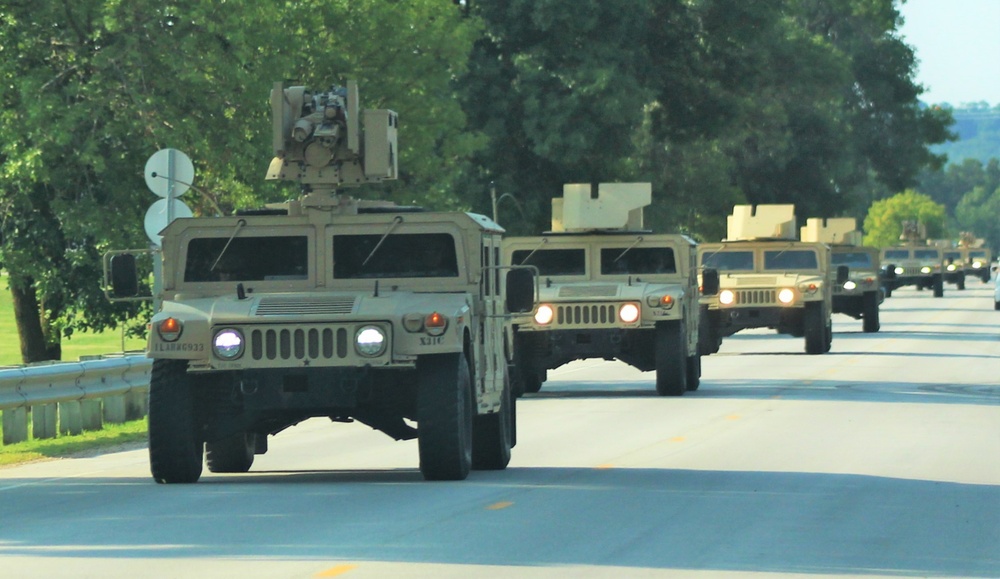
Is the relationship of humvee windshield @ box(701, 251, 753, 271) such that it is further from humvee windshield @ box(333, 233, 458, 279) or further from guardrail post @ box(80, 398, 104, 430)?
humvee windshield @ box(333, 233, 458, 279)

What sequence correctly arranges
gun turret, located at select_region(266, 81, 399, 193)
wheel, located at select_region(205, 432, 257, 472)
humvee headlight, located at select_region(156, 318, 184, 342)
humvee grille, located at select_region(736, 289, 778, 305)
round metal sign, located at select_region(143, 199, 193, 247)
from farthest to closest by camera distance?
humvee grille, located at select_region(736, 289, 778, 305), round metal sign, located at select_region(143, 199, 193, 247), gun turret, located at select_region(266, 81, 399, 193), wheel, located at select_region(205, 432, 257, 472), humvee headlight, located at select_region(156, 318, 184, 342)

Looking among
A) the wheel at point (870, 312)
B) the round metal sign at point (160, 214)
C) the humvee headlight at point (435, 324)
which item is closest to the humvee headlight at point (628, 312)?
the round metal sign at point (160, 214)

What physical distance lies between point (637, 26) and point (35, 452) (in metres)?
35.8

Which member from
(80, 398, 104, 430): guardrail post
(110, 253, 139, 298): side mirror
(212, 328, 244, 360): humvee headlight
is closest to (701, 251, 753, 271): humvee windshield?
(80, 398, 104, 430): guardrail post

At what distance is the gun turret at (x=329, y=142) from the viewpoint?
14.8 m

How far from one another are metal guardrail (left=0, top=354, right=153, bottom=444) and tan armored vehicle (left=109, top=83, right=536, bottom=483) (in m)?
2.65

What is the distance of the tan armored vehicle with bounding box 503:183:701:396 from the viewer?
888 inches

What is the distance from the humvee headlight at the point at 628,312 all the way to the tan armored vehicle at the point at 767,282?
8.62 metres

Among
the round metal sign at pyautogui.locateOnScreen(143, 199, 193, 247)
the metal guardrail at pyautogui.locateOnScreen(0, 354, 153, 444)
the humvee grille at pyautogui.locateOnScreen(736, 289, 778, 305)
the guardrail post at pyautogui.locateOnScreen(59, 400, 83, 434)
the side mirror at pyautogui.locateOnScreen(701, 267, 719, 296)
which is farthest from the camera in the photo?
the humvee grille at pyautogui.locateOnScreen(736, 289, 778, 305)

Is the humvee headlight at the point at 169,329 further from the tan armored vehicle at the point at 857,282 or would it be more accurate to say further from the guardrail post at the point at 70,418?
the tan armored vehicle at the point at 857,282

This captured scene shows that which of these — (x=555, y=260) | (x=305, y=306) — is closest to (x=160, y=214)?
(x=555, y=260)

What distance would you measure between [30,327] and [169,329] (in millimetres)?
22065

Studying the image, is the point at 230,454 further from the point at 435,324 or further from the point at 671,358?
the point at 671,358

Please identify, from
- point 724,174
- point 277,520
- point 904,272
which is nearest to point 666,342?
point 277,520
